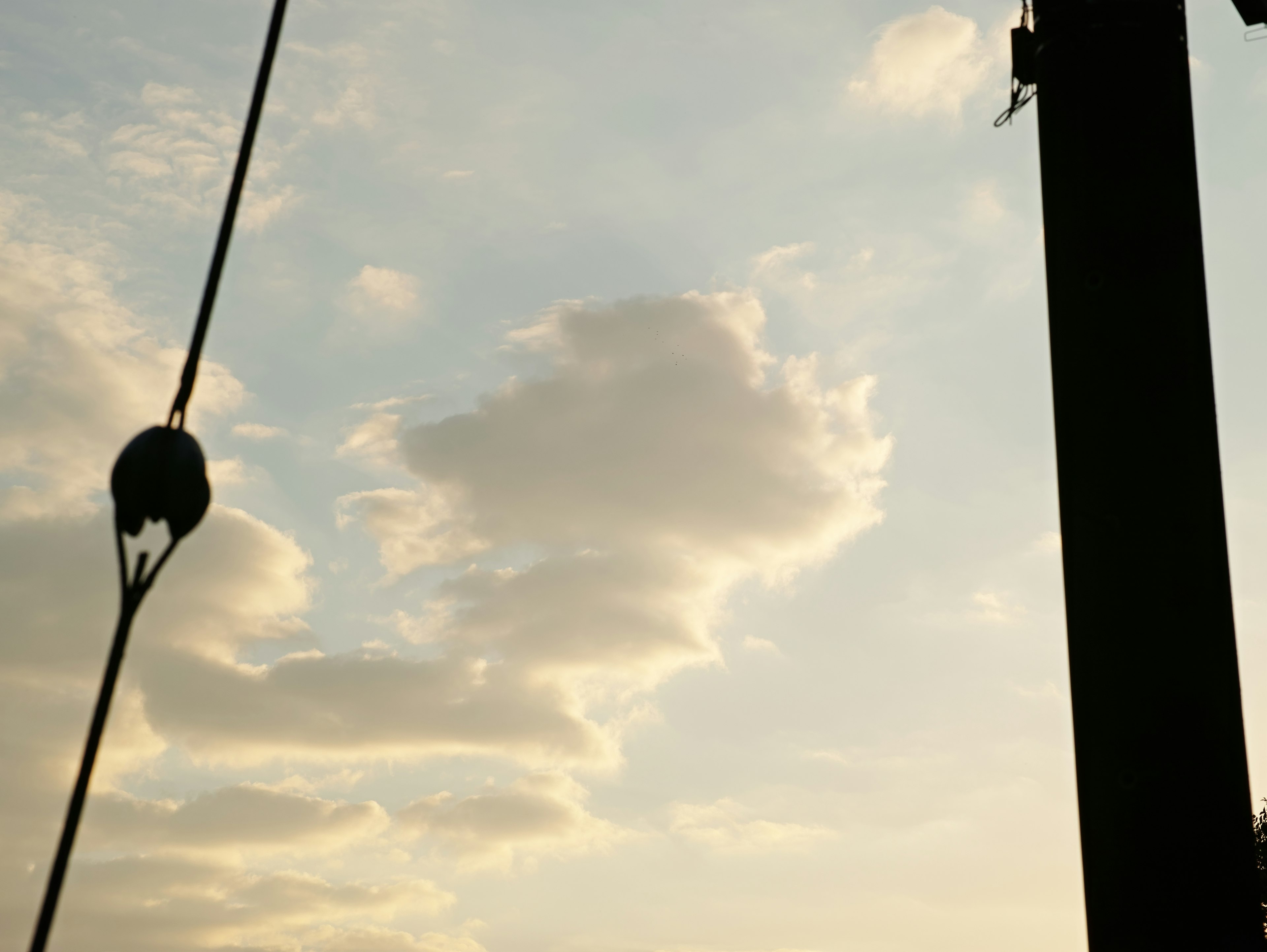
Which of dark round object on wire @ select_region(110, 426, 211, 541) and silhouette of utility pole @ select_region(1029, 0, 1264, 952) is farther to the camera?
silhouette of utility pole @ select_region(1029, 0, 1264, 952)

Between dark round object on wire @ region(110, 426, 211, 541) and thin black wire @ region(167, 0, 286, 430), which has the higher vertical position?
thin black wire @ region(167, 0, 286, 430)

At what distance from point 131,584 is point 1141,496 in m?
6.19

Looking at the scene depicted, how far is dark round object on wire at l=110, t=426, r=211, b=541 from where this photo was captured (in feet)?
16.1

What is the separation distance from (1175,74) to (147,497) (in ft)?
25.5

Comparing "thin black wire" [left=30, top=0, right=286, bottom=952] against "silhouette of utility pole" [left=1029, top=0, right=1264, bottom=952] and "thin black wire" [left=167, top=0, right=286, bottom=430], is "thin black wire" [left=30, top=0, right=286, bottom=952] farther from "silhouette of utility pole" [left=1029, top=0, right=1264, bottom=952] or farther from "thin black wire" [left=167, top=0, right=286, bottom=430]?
"silhouette of utility pole" [left=1029, top=0, right=1264, bottom=952]

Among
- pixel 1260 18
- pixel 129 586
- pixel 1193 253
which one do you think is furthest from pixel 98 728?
pixel 1260 18

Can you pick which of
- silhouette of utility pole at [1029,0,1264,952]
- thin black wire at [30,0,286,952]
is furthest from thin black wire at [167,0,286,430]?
silhouette of utility pole at [1029,0,1264,952]

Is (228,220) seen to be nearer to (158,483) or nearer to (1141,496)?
(158,483)

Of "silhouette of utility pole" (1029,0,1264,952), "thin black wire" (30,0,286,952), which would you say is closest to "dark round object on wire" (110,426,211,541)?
"thin black wire" (30,0,286,952)

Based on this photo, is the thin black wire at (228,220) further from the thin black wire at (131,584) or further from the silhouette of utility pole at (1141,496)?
the silhouette of utility pole at (1141,496)

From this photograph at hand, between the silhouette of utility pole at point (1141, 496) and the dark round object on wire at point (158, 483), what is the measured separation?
5698mm

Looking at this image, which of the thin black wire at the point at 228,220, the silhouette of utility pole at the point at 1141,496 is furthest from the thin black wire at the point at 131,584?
the silhouette of utility pole at the point at 1141,496

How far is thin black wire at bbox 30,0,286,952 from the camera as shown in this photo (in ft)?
14.6

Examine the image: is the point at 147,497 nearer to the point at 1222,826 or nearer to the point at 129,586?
the point at 129,586
